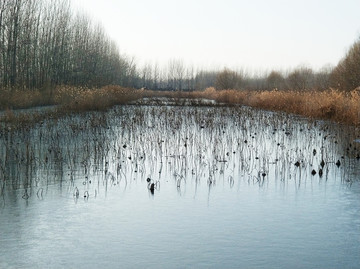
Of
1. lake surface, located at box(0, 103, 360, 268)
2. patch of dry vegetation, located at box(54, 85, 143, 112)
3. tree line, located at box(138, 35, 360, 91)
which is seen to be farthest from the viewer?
tree line, located at box(138, 35, 360, 91)

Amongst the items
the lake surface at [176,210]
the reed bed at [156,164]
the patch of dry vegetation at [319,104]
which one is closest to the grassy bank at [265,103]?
the patch of dry vegetation at [319,104]

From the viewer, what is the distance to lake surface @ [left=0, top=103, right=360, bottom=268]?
3693 mm

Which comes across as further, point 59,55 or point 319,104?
point 59,55

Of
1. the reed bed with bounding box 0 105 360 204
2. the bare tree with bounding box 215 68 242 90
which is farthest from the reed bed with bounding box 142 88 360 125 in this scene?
the bare tree with bounding box 215 68 242 90

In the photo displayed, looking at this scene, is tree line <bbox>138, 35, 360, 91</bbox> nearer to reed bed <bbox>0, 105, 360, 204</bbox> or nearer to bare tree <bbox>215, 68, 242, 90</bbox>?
bare tree <bbox>215, 68, 242, 90</bbox>

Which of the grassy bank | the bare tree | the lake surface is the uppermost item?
the bare tree

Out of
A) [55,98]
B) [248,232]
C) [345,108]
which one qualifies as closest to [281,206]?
[248,232]

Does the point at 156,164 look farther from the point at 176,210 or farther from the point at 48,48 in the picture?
the point at 48,48

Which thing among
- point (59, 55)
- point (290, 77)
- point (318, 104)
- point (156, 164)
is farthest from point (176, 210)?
point (290, 77)

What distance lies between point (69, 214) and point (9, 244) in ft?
3.28

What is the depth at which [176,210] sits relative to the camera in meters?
5.13

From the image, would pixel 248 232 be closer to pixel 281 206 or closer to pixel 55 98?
pixel 281 206

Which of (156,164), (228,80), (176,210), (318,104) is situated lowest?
(176,210)

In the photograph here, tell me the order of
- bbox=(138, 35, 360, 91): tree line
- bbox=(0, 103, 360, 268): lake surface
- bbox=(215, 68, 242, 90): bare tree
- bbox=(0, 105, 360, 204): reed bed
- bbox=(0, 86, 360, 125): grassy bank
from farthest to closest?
bbox=(215, 68, 242, 90): bare tree → bbox=(138, 35, 360, 91): tree line → bbox=(0, 86, 360, 125): grassy bank → bbox=(0, 105, 360, 204): reed bed → bbox=(0, 103, 360, 268): lake surface
